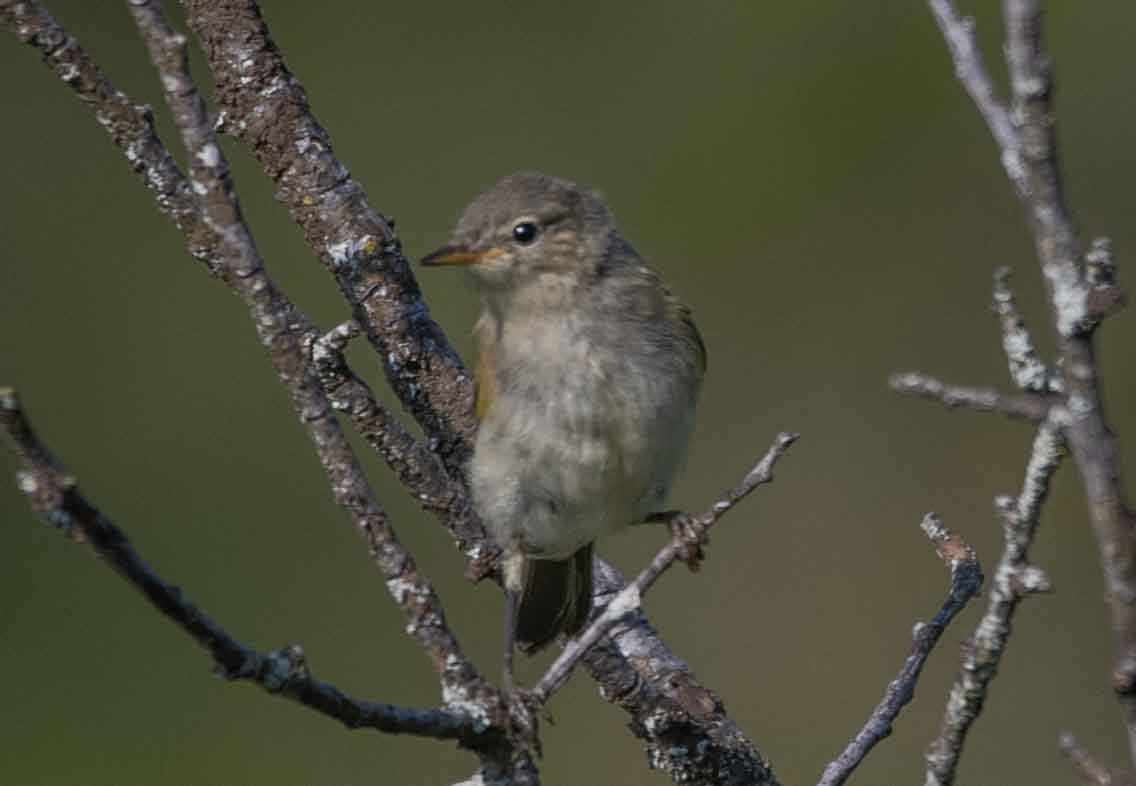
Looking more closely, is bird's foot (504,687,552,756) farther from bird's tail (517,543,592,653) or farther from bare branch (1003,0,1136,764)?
bird's tail (517,543,592,653)

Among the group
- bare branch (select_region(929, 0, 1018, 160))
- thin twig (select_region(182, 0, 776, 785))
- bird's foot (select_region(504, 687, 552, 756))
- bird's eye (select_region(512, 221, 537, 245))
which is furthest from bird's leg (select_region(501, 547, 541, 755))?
bare branch (select_region(929, 0, 1018, 160))

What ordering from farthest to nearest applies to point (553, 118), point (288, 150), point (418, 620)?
point (553, 118)
point (288, 150)
point (418, 620)

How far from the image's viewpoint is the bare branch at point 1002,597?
216cm

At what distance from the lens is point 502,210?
3949 millimetres

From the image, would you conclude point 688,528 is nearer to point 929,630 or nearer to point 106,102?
point 929,630

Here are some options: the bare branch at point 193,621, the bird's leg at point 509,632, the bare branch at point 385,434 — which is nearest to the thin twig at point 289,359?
the bare branch at point 193,621

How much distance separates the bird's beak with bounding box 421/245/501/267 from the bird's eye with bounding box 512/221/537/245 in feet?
0.19

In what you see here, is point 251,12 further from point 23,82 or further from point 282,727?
point 23,82

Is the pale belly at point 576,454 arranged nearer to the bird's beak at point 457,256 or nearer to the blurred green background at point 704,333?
the bird's beak at point 457,256

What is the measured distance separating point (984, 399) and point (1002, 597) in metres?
0.46

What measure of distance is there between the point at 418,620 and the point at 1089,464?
0.97 m

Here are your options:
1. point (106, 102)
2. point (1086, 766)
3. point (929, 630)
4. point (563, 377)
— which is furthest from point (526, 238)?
point (1086, 766)

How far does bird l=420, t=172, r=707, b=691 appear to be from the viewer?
3865 mm

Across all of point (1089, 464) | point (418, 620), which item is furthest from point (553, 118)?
point (1089, 464)
